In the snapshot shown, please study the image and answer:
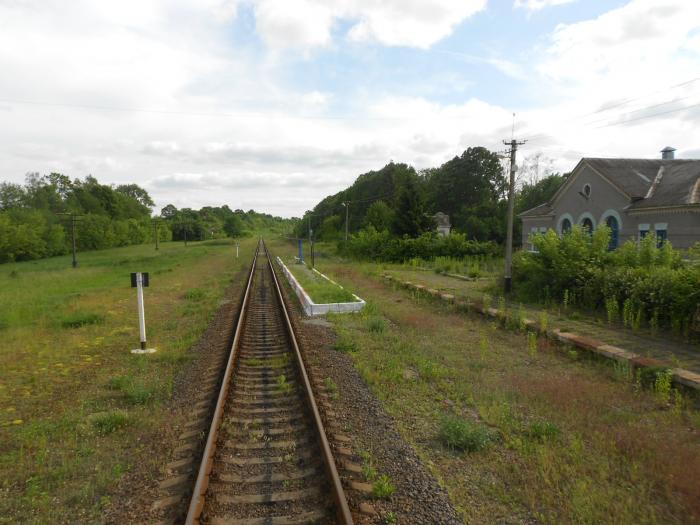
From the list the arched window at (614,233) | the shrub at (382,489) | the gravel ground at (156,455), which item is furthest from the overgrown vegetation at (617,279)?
the gravel ground at (156,455)

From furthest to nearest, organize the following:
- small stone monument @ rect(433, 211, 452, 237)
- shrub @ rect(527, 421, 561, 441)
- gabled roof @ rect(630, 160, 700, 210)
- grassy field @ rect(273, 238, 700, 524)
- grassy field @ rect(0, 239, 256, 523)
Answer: small stone monument @ rect(433, 211, 452, 237) → gabled roof @ rect(630, 160, 700, 210) → shrub @ rect(527, 421, 561, 441) → grassy field @ rect(0, 239, 256, 523) → grassy field @ rect(273, 238, 700, 524)

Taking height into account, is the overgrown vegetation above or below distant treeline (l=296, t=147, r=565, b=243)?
Answer: below

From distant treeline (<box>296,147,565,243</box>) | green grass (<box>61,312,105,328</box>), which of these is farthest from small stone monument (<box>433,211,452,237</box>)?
green grass (<box>61,312,105,328</box>)

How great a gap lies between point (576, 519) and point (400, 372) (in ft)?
13.5

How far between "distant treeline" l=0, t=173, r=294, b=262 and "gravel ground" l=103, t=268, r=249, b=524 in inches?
1806

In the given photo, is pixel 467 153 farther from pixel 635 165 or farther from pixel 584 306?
pixel 584 306

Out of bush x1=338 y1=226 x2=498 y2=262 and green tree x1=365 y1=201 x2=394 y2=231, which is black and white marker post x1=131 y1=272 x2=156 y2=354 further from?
green tree x1=365 y1=201 x2=394 y2=231

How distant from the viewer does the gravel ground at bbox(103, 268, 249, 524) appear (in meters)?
3.87

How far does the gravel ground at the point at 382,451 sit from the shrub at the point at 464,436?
0.53 metres

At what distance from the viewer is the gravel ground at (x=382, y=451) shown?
12.7 ft

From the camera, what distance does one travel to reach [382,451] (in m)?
4.98

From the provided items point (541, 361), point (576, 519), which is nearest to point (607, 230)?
point (541, 361)

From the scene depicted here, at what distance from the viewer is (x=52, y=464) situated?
476cm

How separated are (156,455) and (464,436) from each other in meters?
3.58
